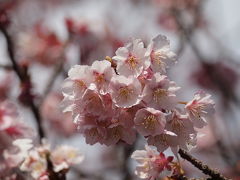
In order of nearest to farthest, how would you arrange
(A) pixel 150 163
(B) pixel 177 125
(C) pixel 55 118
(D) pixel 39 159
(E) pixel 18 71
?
(B) pixel 177 125, (A) pixel 150 163, (D) pixel 39 159, (E) pixel 18 71, (C) pixel 55 118

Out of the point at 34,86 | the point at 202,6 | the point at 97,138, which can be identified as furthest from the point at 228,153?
the point at 97,138

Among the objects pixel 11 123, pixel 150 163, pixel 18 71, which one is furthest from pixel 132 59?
pixel 18 71

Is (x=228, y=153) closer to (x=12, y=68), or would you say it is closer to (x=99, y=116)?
(x=12, y=68)

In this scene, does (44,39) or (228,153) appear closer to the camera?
(228,153)

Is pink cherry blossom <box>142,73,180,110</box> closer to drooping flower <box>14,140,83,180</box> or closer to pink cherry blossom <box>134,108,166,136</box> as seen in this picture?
pink cherry blossom <box>134,108,166,136</box>

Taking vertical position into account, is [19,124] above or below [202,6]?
below

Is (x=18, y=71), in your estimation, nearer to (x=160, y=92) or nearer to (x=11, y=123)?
(x=11, y=123)

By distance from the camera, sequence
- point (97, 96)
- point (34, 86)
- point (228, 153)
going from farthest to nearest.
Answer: point (228, 153), point (34, 86), point (97, 96)
